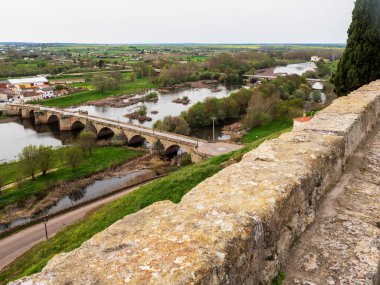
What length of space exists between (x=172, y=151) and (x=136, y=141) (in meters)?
7.75

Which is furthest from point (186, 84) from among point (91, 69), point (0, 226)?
point (0, 226)

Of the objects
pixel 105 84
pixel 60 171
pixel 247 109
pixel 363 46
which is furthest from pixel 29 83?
pixel 363 46

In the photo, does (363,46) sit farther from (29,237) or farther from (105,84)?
(105,84)

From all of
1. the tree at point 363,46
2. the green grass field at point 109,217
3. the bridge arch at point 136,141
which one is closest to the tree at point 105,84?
the bridge arch at point 136,141

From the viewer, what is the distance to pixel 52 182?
35.1 m

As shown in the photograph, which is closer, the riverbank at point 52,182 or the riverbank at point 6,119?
the riverbank at point 52,182

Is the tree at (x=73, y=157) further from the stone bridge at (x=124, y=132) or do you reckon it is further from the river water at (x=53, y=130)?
the river water at (x=53, y=130)

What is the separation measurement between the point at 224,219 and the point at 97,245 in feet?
4.52

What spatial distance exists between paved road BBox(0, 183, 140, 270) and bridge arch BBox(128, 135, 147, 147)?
2318 cm

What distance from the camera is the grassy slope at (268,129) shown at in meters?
47.7

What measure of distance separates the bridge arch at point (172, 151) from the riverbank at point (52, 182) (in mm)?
3743

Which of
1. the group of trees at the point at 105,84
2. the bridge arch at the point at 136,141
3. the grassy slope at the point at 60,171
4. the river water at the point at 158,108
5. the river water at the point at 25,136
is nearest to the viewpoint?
the grassy slope at the point at 60,171

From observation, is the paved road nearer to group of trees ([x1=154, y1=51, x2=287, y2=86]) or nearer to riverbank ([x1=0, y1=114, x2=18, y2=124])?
riverbank ([x1=0, y1=114, x2=18, y2=124])
